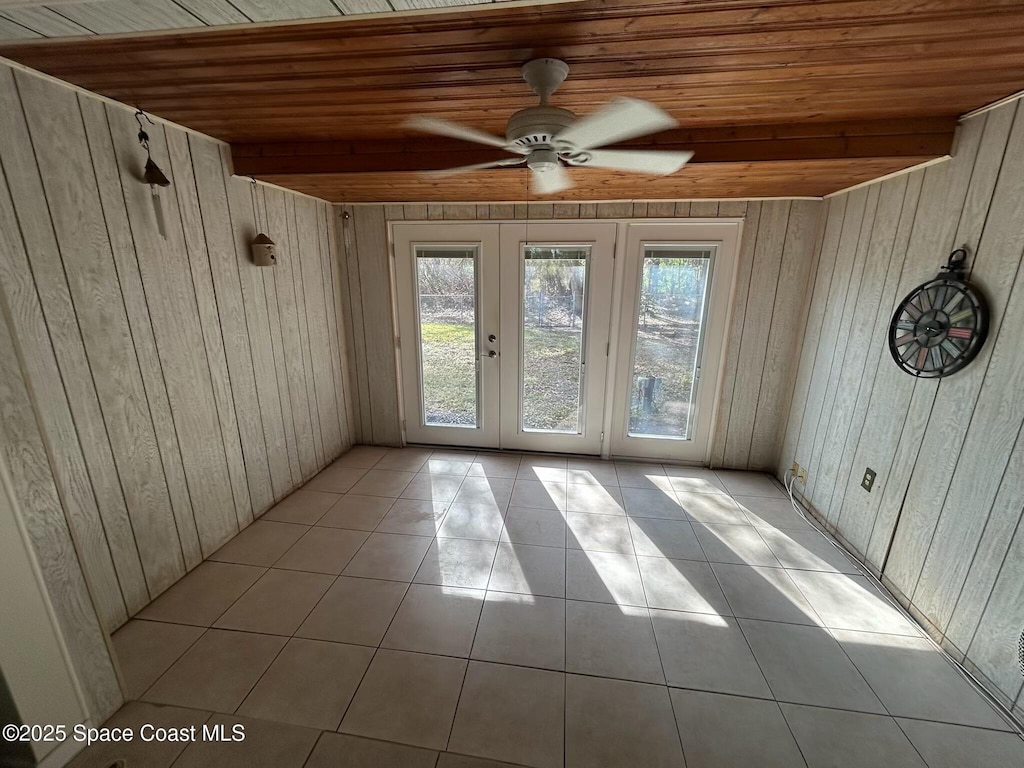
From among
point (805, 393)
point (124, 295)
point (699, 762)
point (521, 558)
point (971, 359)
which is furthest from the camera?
point (805, 393)

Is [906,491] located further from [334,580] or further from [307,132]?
[307,132]

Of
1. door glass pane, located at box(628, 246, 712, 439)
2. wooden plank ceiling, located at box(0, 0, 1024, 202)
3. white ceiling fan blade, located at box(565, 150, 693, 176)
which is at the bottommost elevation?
door glass pane, located at box(628, 246, 712, 439)

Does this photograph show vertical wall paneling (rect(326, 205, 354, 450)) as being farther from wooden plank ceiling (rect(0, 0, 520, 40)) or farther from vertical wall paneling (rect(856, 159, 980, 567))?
vertical wall paneling (rect(856, 159, 980, 567))

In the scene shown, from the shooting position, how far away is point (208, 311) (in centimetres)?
216

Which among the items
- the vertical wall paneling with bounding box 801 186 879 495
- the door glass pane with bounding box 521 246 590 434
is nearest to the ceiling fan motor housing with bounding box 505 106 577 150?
the door glass pane with bounding box 521 246 590 434

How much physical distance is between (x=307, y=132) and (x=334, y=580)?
7.61 ft

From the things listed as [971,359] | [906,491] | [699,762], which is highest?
[971,359]

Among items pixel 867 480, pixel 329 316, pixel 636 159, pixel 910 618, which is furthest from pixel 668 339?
pixel 329 316

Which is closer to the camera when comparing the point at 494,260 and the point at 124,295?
the point at 124,295

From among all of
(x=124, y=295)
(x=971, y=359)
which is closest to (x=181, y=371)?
(x=124, y=295)

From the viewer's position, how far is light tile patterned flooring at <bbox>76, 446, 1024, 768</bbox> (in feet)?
4.40

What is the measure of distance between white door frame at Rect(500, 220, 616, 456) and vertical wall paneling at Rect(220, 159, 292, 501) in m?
1.73

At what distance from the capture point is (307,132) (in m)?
2.00

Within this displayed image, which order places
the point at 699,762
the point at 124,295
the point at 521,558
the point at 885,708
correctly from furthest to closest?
the point at 521,558 → the point at 124,295 → the point at 885,708 → the point at 699,762
